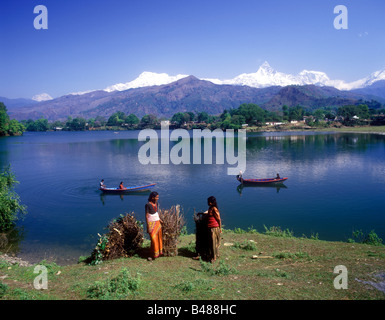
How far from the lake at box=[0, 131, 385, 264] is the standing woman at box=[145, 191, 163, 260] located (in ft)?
21.3

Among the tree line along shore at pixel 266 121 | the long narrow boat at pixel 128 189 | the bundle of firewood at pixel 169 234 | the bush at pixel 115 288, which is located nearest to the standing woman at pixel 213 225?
the bundle of firewood at pixel 169 234

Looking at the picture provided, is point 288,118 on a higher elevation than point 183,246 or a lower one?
higher

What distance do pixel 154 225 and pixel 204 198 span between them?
15738mm

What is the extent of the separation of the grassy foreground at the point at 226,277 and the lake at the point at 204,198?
6.13m

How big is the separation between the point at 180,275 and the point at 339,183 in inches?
994

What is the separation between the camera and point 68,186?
28844mm

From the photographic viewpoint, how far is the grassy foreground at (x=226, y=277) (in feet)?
19.1

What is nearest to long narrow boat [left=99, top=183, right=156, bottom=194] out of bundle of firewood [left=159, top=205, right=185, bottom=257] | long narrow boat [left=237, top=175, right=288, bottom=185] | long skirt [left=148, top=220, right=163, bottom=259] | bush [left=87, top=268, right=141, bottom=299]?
long narrow boat [left=237, top=175, right=288, bottom=185]

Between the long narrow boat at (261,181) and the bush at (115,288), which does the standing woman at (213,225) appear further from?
the long narrow boat at (261,181)

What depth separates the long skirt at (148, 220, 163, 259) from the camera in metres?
8.12

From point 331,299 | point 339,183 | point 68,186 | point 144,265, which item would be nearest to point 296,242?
point 331,299

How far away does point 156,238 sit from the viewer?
825 centimetres

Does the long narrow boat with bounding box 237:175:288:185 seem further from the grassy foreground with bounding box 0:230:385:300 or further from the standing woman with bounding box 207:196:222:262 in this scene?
the standing woman with bounding box 207:196:222:262

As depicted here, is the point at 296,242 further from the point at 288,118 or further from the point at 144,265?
the point at 288,118
